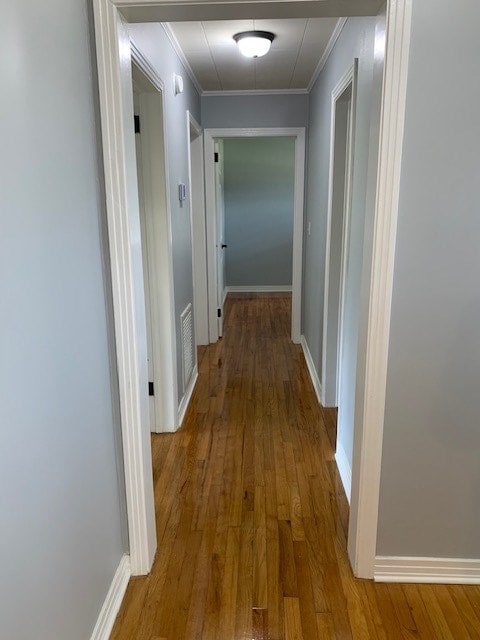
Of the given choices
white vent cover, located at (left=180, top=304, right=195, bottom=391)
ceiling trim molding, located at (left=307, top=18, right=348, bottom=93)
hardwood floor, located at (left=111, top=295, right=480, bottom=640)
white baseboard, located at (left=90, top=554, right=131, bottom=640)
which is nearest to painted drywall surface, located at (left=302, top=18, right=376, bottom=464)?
ceiling trim molding, located at (left=307, top=18, right=348, bottom=93)

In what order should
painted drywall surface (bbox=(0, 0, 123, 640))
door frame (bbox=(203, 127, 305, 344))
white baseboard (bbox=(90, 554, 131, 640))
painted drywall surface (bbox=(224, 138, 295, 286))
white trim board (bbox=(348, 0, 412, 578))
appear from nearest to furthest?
1. painted drywall surface (bbox=(0, 0, 123, 640))
2. white trim board (bbox=(348, 0, 412, 578))
3. white baseboard (bbox=(90, 554, 131, 640))
4. door frame (bbox=(203, 127, 305, 344))
5. painted drywall surface (bbox=(224, 138, 295, 286))

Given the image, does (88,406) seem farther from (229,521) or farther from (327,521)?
(327,521)

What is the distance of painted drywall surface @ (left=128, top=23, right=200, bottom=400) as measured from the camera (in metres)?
2.47

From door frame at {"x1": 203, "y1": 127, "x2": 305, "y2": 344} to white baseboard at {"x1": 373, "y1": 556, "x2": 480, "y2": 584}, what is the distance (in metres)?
3.17

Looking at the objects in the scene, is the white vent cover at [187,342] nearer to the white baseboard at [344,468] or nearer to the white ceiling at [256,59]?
the white baseboard at [344,468]

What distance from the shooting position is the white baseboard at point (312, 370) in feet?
11.7

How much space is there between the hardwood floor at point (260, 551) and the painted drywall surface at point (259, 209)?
4.06m

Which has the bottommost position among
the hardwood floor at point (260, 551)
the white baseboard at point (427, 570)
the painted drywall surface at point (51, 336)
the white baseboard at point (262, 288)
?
the hardwood floor at point (260, 551)

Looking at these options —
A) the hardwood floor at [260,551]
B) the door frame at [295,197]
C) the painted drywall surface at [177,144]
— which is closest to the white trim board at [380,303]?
the hardwood floor at [260,551]

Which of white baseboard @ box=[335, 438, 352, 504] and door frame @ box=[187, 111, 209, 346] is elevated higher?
door frame @ box=[187, 111, 209, 346]

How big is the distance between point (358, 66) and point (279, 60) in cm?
139

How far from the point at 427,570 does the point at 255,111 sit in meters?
4.02

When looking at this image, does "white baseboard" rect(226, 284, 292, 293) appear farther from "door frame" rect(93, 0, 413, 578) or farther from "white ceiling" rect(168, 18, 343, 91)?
"door frame" rect(93, 0, 413, 578)

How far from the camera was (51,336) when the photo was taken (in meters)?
1.18
